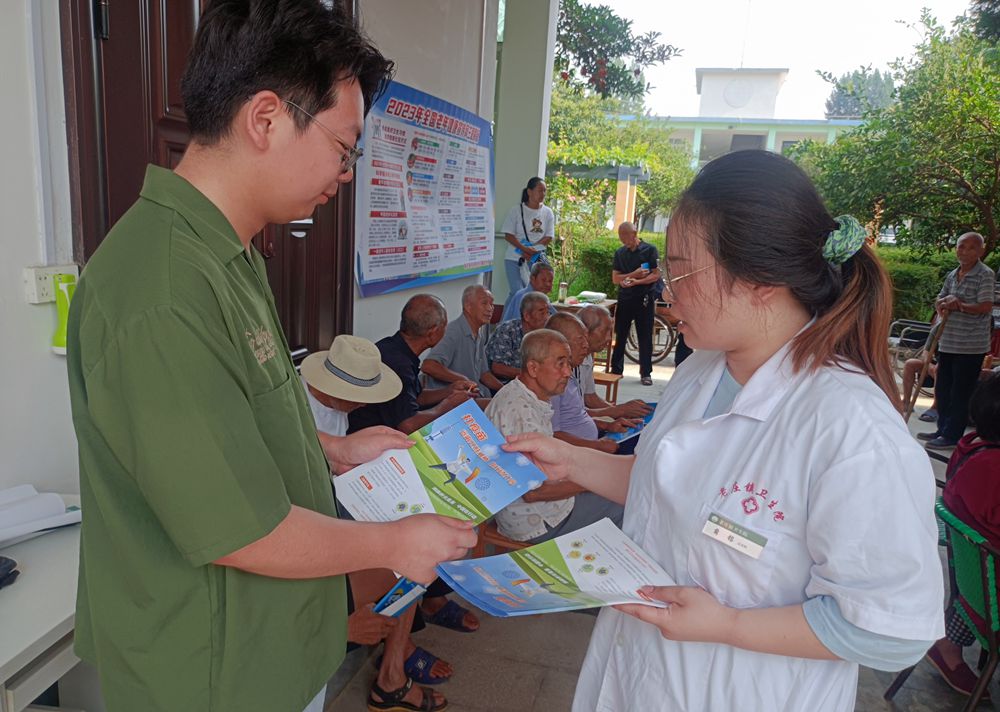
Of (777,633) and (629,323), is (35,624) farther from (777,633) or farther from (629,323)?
(629,323)

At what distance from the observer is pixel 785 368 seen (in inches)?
44.2

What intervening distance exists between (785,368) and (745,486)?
207 mm

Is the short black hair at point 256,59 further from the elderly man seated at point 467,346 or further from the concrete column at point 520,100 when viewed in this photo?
the concrete column at point 520,100

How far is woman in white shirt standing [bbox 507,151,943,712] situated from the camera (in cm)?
95

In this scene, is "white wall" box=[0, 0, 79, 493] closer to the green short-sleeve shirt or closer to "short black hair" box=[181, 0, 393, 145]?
the green short-sleeve shirt

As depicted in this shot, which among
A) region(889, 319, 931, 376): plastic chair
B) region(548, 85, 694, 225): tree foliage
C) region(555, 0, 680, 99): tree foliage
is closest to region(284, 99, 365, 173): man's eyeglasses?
region(889, 319, 931, 376): plastic chair

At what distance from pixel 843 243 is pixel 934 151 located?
1074cm

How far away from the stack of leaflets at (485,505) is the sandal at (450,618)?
1385 millimetres

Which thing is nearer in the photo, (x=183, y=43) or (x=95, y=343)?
(x=95, y=343)

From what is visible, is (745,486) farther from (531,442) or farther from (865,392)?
(531,442)

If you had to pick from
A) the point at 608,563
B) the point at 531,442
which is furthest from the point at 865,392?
the point at 531,442

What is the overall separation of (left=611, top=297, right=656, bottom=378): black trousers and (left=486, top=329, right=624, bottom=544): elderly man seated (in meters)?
5.00

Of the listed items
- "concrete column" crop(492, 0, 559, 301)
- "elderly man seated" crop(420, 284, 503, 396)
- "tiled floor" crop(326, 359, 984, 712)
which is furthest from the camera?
"concrete column" crop(492, 0, 559, 301)

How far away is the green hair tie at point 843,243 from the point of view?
3.53 feet
